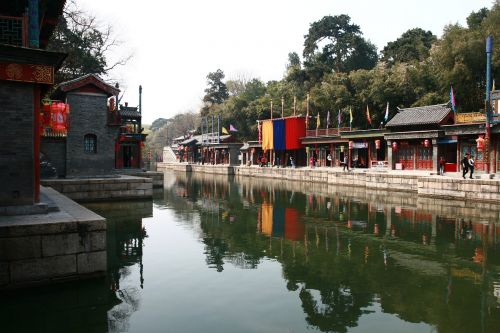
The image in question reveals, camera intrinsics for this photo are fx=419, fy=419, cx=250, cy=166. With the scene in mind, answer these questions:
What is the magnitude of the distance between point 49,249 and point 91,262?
37.9 inches

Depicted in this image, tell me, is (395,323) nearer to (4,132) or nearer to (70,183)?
(4,132)

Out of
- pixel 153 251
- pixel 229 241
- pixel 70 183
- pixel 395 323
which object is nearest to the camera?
pixel 395 323

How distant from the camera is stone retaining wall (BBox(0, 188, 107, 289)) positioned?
8.52 meters

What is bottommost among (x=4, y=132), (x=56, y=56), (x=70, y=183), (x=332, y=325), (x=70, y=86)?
(x=332, y=325)

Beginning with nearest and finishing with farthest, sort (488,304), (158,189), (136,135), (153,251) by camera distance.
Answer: (488,304)
(153,251)
(158,189)
(136,135)

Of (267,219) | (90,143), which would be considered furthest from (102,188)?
(267,219)

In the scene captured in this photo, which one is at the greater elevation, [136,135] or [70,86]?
[70,86]

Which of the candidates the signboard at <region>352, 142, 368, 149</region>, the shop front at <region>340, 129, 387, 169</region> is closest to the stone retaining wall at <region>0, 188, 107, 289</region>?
the shop front at <region>340, 129, 387, 169</region>

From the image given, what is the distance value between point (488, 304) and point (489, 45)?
20.4 meters

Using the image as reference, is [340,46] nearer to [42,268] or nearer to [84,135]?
[84,135]

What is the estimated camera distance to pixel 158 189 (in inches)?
1395

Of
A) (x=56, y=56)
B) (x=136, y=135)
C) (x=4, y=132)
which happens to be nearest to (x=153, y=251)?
(x=4, y=132)

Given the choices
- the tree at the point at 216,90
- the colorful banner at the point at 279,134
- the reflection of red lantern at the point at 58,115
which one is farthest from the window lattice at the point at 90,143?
the tree at the point at 216,90

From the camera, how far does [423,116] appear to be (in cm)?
3325
